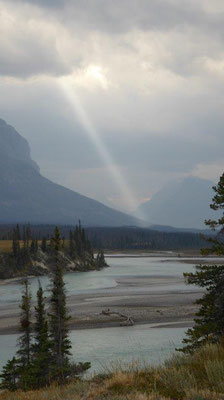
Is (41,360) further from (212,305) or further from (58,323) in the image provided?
(212,305)

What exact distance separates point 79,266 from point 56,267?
428 feet

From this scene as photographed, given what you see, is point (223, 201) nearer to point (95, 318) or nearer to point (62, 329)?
point (62, 329)

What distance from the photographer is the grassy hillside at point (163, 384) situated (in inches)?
394

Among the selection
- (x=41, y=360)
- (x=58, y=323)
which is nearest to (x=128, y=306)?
(x=58, y=323)

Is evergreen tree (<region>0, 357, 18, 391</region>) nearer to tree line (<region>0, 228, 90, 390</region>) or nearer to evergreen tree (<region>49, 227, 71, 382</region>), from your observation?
tree line (<region>0, 228, 90, 390</region>)

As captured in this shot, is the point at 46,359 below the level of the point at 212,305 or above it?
below

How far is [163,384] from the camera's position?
36.0 ft

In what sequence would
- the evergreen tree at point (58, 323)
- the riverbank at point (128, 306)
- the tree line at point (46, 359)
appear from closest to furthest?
the tree line at point (46, 359) → the evergreen tree at point (58, 323) → the riverbank at point (128, 306)

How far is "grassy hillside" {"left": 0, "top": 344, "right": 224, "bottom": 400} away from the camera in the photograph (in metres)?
10.0

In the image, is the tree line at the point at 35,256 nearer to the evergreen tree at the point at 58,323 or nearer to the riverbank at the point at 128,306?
the riverbank at the point at 128,306

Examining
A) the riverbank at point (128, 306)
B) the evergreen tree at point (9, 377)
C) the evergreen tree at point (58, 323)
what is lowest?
the riverbank at point (128, 306)

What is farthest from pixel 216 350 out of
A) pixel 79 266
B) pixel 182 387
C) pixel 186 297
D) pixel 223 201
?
pixel 79 266

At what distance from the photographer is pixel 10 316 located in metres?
60.1

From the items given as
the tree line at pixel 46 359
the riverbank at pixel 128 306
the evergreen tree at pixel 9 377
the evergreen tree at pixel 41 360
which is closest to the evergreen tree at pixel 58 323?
the tree line at pixel 46 359
